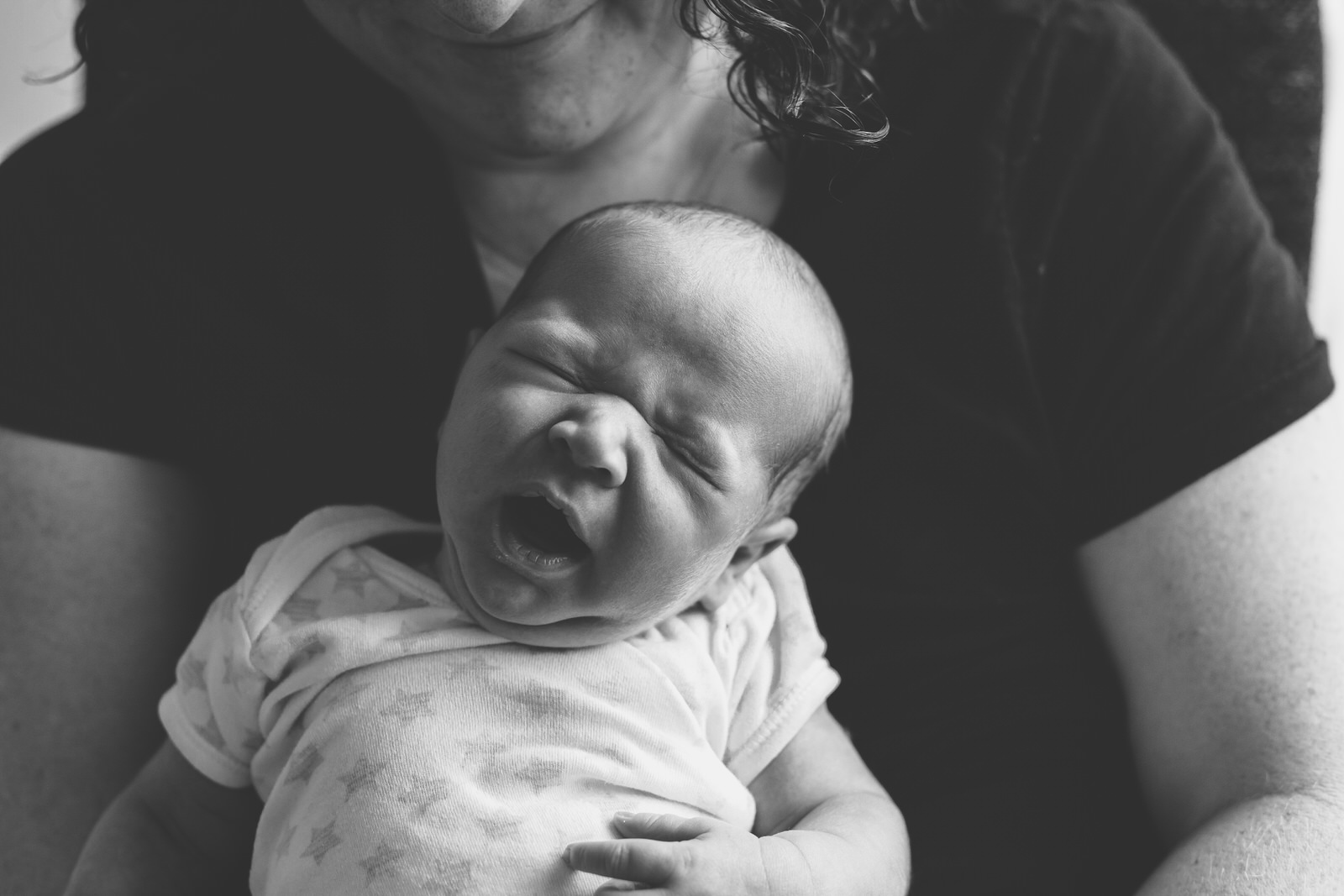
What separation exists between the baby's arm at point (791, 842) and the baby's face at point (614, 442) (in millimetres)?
170

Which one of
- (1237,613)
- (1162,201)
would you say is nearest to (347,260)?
(1162,201)

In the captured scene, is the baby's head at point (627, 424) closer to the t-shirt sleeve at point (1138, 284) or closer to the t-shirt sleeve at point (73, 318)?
the t-shirt sleeve at point (1138, 284)

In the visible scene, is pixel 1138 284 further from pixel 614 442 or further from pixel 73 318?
pixel 73 318

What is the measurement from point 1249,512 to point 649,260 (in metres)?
0.55

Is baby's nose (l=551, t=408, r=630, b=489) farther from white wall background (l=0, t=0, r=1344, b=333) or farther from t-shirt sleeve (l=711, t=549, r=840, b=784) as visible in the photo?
white wall background (l=0, t=0, r=1344, b=333)

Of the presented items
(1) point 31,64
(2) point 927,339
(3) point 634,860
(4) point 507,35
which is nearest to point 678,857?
(3) point 634,860

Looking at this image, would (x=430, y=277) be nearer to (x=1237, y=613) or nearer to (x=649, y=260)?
(x=649, y=260)

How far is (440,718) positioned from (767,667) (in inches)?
10.8

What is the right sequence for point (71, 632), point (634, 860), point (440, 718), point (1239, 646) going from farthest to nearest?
point (71, 632) → point (1239, 646) → point (440, 718) → point (634, 860)

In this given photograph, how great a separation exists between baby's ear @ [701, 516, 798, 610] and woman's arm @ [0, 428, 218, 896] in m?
0.54

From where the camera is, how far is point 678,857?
2.67ft

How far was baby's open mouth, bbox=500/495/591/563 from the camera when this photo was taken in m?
0.89

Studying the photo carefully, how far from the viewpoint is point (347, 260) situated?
3.68ft

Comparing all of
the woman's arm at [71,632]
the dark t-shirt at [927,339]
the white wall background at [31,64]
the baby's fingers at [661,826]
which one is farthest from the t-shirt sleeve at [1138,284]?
the white wall background at [31,64]
